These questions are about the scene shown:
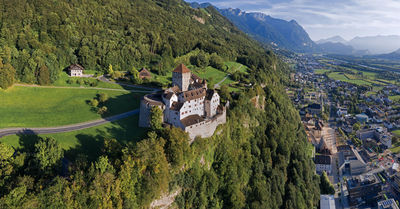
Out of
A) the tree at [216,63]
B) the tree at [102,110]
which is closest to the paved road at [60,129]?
the tree at [102,110]

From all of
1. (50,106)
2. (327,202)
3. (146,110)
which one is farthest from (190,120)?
(327,202)

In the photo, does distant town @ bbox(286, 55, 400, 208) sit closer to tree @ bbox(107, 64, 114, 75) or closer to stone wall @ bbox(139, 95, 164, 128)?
stone wall @ bbox(139, 95, 164, 128)

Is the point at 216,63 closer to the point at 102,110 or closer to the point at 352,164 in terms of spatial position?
the point at 102,110

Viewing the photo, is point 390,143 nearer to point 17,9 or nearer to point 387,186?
point 387,186

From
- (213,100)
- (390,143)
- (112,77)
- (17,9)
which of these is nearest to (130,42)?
(112,77)

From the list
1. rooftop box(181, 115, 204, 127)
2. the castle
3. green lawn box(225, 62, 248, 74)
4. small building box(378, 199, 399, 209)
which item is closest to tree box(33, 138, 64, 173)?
the castle

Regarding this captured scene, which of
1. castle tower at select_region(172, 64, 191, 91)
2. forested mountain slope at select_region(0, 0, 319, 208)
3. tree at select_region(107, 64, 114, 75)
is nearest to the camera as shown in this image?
forested mountain slope at select_region(0, 0, 319, 208)
